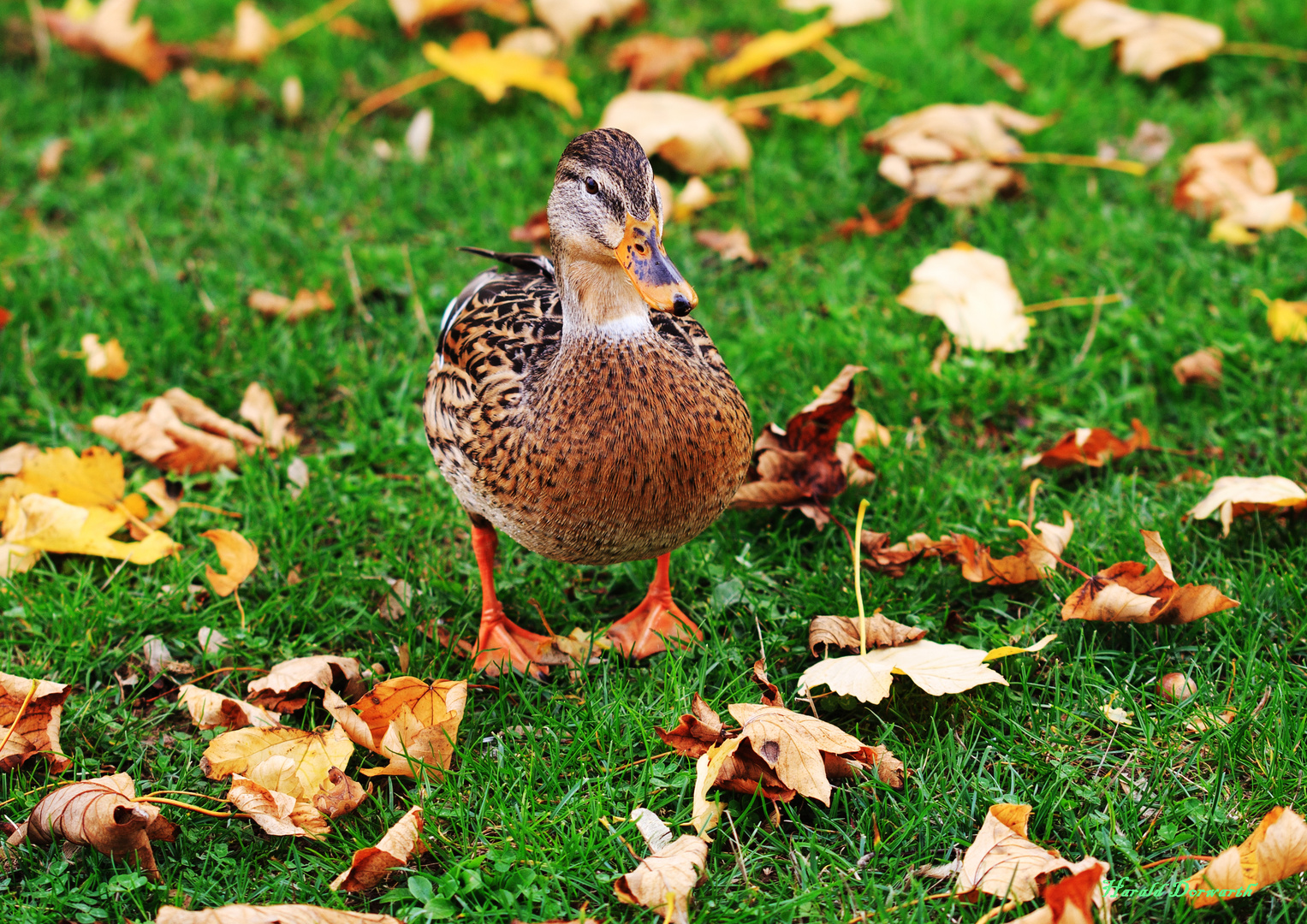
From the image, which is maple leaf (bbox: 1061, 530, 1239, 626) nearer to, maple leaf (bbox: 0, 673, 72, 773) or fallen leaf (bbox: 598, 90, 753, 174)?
maple leaf (bbox: 0, 673, 72, 773)

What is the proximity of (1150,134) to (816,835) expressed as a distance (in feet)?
11.9

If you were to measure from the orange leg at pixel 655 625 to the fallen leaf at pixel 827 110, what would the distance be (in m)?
2.56

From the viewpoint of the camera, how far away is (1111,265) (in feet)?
13.1

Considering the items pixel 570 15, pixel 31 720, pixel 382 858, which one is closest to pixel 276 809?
pixel 382 858

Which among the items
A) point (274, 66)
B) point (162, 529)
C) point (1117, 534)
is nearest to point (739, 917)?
point (1117, 534)

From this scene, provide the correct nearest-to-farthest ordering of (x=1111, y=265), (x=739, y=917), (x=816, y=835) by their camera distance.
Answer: (x=739, y=917) → (x=816, y=835) → (x=1111, y=265)

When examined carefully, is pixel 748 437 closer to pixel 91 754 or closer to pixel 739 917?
pixel 739 917

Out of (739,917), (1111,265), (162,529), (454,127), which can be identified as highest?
(454,127)

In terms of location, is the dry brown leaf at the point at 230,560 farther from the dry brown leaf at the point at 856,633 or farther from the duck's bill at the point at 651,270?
the dry brown leaf at the point at 856,633

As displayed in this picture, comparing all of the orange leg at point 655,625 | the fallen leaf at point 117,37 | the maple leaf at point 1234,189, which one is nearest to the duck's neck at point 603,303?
the orange leg at point 655,625

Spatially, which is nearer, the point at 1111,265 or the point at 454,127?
the point at 1111,265

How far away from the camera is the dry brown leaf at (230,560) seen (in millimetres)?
3000

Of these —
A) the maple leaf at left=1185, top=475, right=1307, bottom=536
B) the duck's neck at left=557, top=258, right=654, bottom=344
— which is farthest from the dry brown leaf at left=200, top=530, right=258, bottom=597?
the maple leaf at left=1185, top=475, right=1307, bottom=536

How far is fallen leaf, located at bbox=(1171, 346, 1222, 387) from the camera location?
349cm
